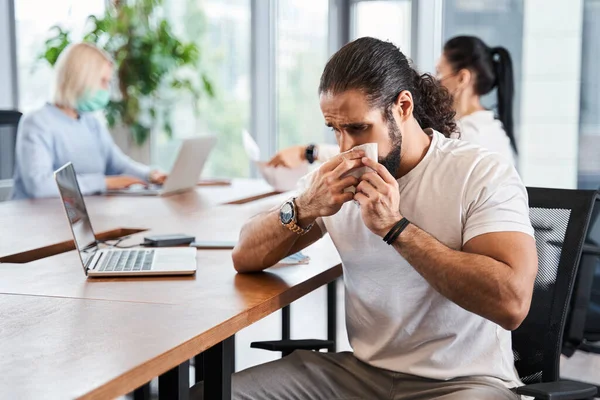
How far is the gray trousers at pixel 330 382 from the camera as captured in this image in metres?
1.55

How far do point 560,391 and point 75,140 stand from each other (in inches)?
110

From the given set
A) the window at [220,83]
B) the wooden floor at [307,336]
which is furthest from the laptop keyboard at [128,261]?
the window at [220,83]

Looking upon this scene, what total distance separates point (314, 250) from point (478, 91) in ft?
4.80

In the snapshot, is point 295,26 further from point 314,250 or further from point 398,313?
point 398,313

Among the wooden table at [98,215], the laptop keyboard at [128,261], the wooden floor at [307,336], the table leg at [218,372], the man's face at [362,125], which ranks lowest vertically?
the wooden floor at [307,336]

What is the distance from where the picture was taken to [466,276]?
1.43m

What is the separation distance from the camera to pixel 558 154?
→ 495 centimetres

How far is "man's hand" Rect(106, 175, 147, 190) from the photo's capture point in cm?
357

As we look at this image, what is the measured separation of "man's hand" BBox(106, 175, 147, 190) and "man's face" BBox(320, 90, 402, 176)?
210 centimetres

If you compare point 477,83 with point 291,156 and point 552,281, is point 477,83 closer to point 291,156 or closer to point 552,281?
point 291,156

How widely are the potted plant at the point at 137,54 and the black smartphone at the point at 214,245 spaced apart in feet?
11.1

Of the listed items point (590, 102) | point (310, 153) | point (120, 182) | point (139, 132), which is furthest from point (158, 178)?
point (590, 102)

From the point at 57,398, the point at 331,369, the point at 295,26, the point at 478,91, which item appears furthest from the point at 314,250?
the point at 295,26

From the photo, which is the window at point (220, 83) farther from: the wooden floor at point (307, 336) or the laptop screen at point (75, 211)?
the laptop screen at point (75, 211)
